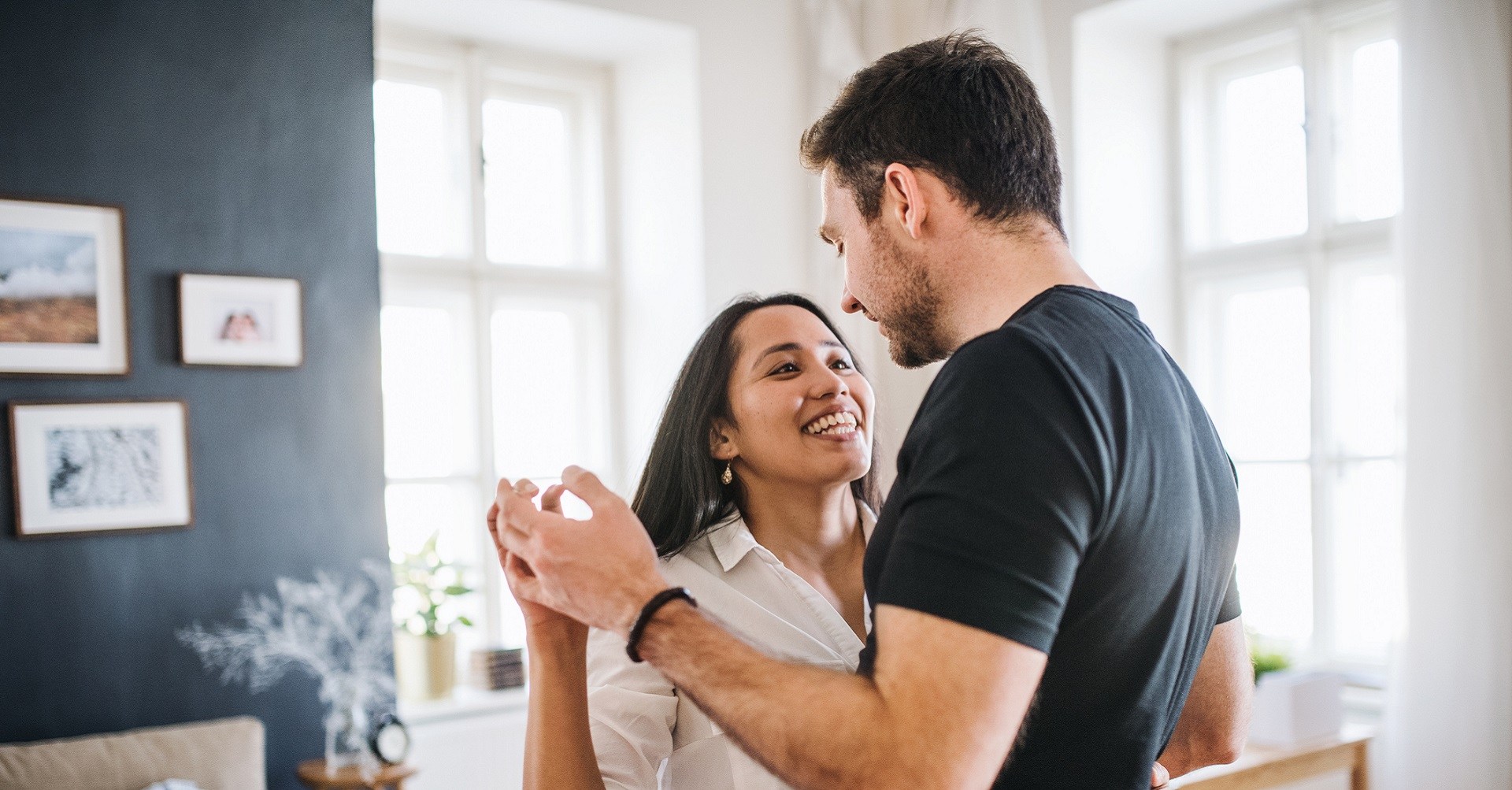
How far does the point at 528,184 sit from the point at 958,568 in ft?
13.5

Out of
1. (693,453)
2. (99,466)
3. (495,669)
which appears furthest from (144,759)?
(693,453)

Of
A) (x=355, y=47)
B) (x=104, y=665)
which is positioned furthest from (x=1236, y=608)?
(x=355, y=47)

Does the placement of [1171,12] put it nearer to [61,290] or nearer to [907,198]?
[907,198]

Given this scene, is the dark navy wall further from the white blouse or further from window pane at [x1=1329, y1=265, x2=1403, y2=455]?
window pane at [x1=1329, y1=265, x2=1403, y2=455]

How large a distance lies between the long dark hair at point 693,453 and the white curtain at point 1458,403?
79.7 inches

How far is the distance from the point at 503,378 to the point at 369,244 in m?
0.95

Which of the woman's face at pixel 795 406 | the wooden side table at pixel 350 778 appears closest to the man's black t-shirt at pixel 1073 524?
the woman's face at pixel 795 406

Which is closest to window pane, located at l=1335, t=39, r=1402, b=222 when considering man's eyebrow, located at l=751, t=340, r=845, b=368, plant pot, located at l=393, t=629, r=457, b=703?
man's eyebrow, located at l=751, t=340, r=845, b=368

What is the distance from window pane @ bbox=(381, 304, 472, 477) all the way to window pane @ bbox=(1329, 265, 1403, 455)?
3121 millimetres

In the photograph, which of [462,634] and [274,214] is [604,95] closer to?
[274,214]

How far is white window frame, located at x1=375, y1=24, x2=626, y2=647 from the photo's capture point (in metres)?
4.45

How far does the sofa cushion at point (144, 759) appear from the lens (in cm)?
300

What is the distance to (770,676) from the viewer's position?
1.01 m

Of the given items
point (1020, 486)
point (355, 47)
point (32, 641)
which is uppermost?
point (355, 47)
